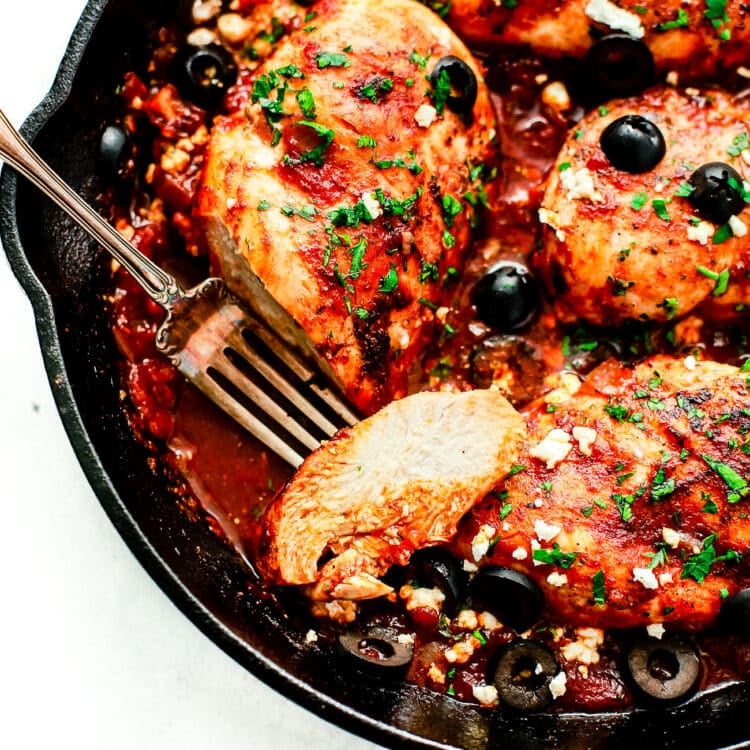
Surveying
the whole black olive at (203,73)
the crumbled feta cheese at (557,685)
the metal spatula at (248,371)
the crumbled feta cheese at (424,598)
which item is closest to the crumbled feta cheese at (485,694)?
the crumbled feta cheese at (557,685)

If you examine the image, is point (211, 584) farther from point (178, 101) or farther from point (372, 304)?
point (178, 101)

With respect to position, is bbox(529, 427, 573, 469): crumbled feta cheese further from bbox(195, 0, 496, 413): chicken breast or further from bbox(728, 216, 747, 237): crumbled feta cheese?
bbox(728, 216, 747, 237): crumbled feta cheese

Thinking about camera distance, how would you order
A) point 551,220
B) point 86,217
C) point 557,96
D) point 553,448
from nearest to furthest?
point 86,217 < point 553,448 < point 551,220 < point 557,96

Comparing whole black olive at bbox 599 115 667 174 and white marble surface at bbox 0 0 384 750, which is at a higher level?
whole black olive at bbox 599 115 667 174

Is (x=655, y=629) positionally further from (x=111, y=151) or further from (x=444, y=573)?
(x=111, y=151)

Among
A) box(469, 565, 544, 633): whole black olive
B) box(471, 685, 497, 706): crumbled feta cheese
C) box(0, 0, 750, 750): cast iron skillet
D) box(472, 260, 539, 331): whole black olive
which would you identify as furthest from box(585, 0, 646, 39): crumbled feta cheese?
box(471, 685, 497, 706): crumbled feta cheese

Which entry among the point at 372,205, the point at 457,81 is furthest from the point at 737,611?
the point at 457,81

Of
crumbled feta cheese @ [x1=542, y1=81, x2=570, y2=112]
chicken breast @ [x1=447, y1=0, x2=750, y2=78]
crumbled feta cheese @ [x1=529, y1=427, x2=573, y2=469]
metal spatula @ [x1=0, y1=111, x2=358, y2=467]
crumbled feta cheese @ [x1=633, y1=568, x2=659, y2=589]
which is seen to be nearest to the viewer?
crumbled feta cheese @ [x1=633, y1=568, x2=659, y2=589]
